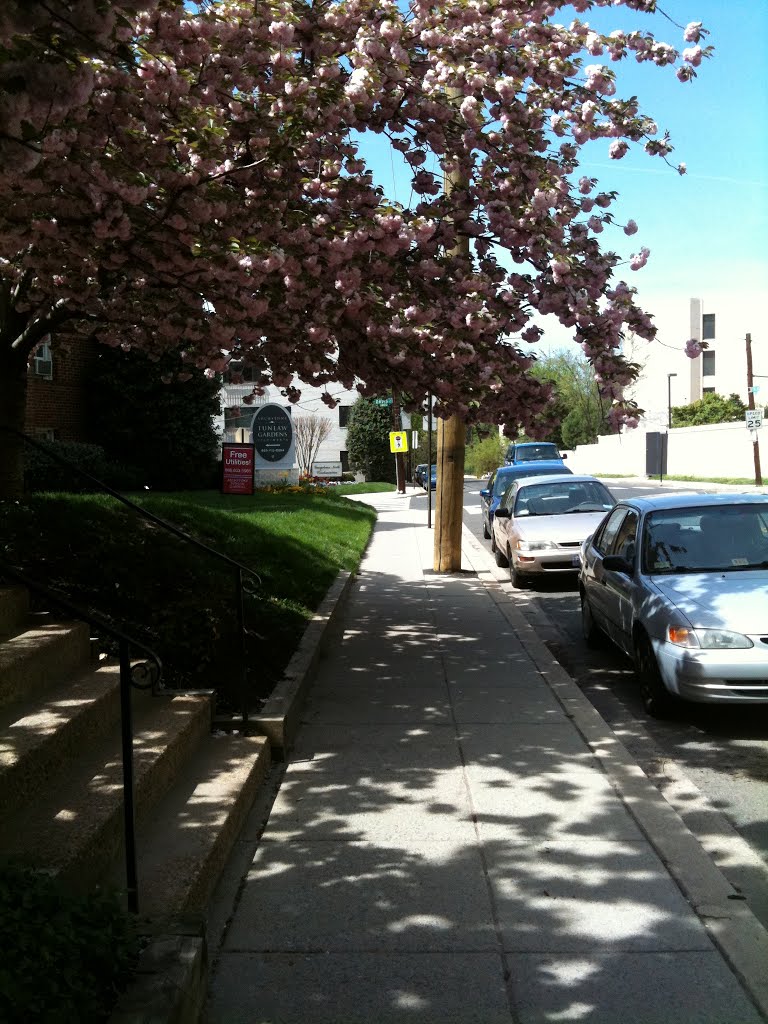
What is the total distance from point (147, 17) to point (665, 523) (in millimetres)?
5516

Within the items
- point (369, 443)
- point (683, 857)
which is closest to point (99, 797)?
point (683, 857)

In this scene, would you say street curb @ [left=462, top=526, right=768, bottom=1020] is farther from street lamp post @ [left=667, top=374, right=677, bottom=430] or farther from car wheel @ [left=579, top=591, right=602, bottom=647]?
street lamp post @ [left=667, top=374, right=677, bottom=430]

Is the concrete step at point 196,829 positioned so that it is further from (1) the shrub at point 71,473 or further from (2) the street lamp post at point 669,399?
(2) the street lamp post at point 669,399

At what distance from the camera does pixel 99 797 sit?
4699mm

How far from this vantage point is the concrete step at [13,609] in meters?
6.44

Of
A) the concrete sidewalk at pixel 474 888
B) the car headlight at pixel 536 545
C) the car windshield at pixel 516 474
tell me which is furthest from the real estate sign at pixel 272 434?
the concrete sidewalk at pixel 474 888

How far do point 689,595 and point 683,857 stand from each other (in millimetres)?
2914

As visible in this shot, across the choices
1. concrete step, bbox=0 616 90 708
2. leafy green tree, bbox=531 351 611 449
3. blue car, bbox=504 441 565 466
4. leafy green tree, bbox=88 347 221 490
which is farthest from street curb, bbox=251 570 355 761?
leafy green tree, bbox=531 351 611 449

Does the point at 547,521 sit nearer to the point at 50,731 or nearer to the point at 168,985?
the point at 50,731

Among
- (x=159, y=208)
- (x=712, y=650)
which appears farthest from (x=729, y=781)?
(x=159, y=208)

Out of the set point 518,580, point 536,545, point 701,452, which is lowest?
point 518,580

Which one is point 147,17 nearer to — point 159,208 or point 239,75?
point 239,75

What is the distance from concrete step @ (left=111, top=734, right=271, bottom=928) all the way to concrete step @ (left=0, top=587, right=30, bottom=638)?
4.64 ft

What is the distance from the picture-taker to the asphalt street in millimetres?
5232
